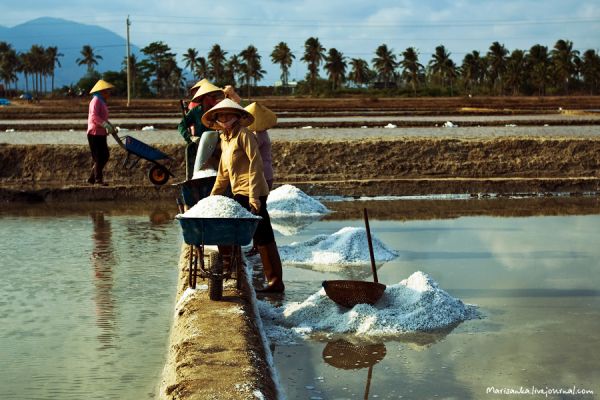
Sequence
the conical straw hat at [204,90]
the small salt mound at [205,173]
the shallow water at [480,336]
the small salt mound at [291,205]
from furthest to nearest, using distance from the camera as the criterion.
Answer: the small salt mound at [291,205], the conical straw hat at [204,90], the small salt mound at [205,173], the shallow water at [480,336]

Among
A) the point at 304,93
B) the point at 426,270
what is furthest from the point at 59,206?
the point at 304,93

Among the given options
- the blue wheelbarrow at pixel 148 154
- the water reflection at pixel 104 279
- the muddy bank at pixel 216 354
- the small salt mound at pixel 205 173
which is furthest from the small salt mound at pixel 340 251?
the blue wheelbarrow at pixel 148 154

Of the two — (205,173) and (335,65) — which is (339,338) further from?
(335,65)

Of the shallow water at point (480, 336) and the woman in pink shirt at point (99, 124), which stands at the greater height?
the woman in pink shirt at point (99, 124)

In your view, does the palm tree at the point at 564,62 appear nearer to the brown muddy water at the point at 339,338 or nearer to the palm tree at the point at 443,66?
the palm tree at the point at 443,66

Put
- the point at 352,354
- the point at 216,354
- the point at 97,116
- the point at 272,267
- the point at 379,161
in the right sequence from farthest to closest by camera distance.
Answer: the point at 379,161
the point at 97,116
the point at 272,267
the point at 352,354
the point at 216,354

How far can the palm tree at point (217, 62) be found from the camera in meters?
89.9

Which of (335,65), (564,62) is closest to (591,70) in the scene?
(564,62)

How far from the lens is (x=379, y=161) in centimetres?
1410

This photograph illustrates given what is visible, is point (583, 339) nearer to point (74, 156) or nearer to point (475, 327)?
point (475, 327)

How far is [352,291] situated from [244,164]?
107 centimetres

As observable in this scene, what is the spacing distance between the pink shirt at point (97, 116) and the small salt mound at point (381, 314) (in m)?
5.98

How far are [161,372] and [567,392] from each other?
180 cm

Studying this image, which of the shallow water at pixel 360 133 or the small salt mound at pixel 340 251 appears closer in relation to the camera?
the small salt mound at pixel 340 251
